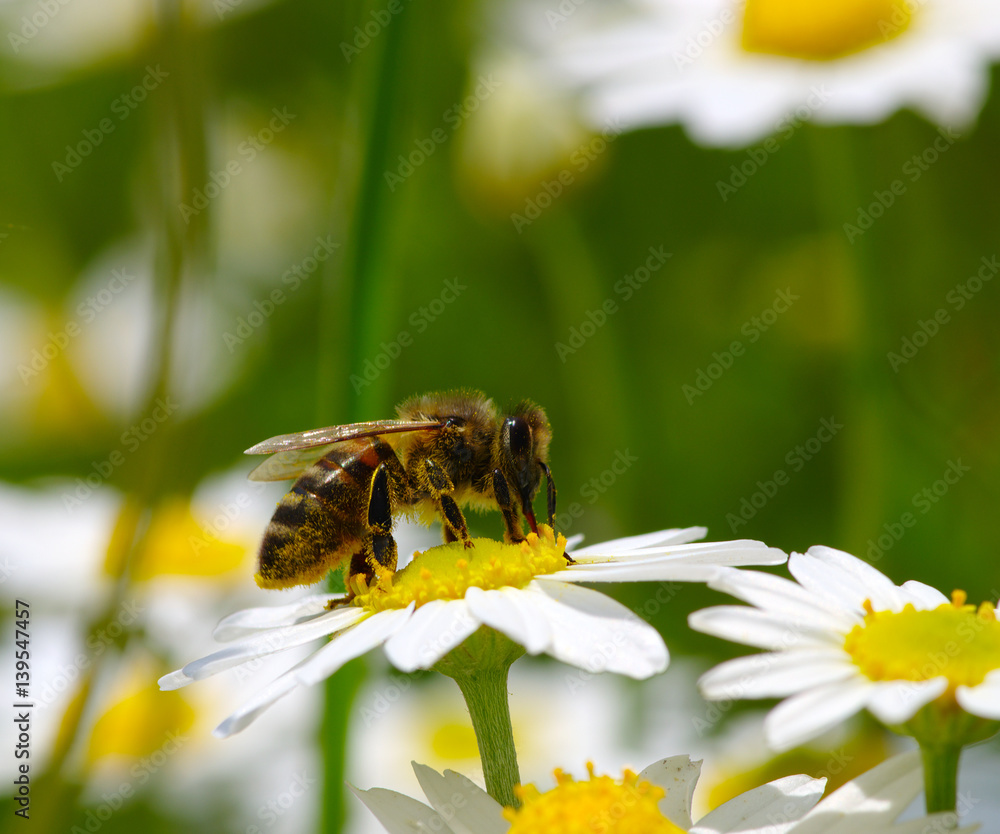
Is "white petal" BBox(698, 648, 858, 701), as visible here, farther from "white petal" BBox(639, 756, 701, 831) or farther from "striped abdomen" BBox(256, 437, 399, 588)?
"striped abdomen" BBox(256, 437, 399, 588)

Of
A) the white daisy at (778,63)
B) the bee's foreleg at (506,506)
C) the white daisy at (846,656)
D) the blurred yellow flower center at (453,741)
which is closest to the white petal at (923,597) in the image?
the white daisy at (846,656)

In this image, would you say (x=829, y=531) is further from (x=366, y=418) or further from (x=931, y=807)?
(x=931, y=807)

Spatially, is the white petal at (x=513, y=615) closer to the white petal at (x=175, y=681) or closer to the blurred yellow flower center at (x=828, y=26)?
the white petal at (x=175, y=681)

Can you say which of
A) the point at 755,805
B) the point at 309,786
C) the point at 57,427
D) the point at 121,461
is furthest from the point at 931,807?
the point at 57,427

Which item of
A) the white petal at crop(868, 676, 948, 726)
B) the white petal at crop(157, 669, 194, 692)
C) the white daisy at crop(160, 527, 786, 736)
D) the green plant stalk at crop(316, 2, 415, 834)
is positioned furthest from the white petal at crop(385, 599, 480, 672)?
the green plant stalk at crop(316, 2, 415, 834)

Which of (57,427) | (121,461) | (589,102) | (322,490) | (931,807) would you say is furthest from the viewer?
(57,427)

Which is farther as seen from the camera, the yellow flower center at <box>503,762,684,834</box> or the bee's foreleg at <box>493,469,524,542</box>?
the bee's foreleg at <box>493,469,524,542</box>
